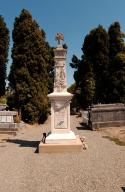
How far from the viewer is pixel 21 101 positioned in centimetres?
3030

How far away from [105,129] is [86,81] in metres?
22.8

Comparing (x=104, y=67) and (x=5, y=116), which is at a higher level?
(x=104, y=67)

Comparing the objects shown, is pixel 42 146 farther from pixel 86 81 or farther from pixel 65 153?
pixel 86 81

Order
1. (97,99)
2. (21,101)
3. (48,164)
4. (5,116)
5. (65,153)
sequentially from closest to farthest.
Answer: (48,164)
(65,153)
(5,116)
(21,101)
(97,99)

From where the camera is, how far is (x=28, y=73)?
3072cm

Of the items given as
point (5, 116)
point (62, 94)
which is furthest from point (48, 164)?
point (5, 116)

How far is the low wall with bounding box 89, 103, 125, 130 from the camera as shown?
84.4 feet

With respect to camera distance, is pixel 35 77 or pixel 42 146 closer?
pixel 42 146

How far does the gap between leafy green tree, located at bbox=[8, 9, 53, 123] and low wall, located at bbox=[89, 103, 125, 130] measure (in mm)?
6460

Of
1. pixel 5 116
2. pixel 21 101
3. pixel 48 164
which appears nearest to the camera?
pixel 48 164

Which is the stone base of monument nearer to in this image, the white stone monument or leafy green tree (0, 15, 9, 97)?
the white stone monument

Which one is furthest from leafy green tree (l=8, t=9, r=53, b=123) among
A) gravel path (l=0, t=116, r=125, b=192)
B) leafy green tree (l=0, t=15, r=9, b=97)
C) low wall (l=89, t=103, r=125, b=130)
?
gravel path (l=0, t=116, r=125, b=192)

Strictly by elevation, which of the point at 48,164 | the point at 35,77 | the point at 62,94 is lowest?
the point at 48,164

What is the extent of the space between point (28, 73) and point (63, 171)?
69.7 feet
